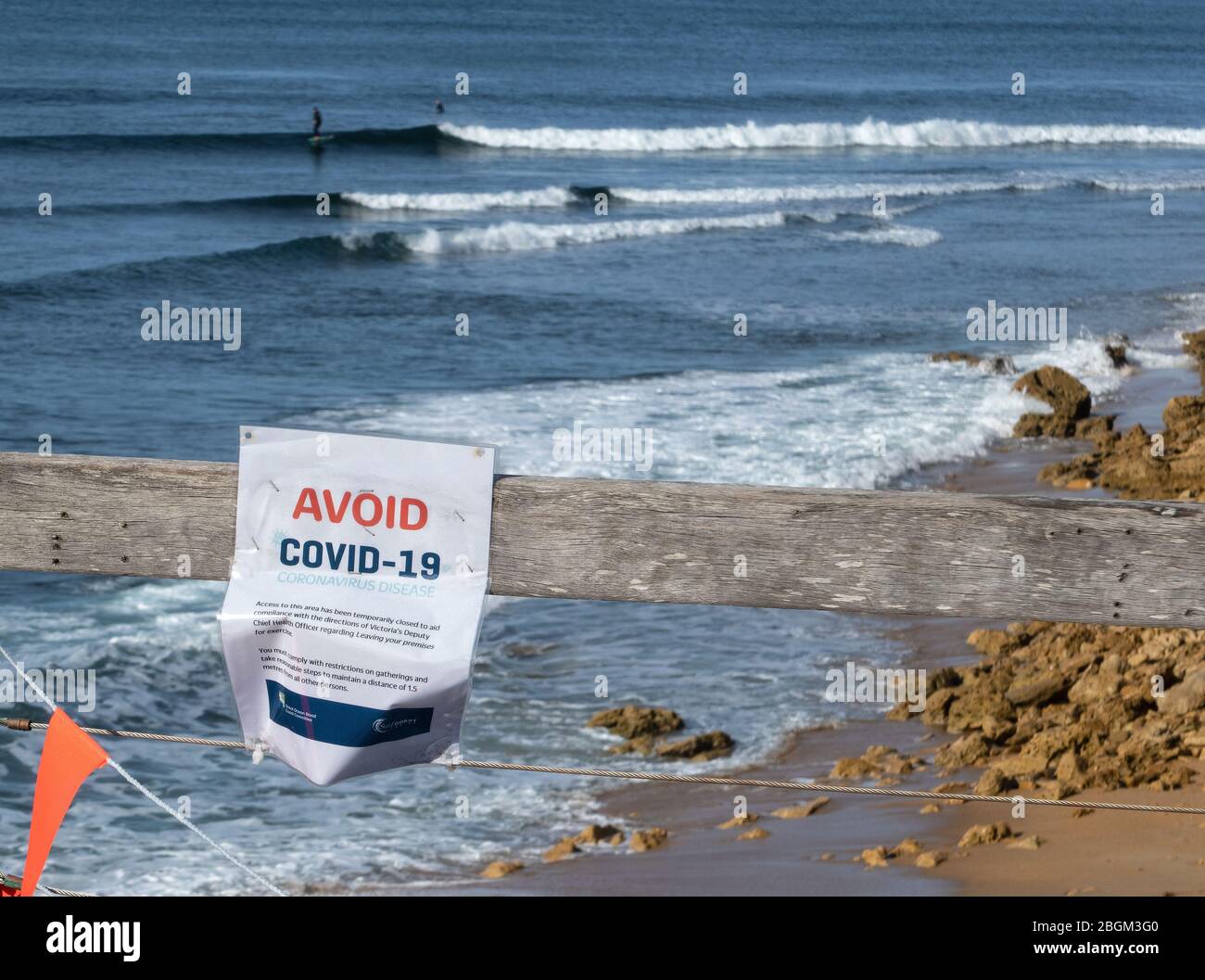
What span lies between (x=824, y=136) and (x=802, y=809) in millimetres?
43435

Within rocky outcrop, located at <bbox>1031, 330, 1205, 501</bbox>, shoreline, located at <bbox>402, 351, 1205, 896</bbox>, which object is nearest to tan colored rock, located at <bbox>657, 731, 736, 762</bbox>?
shoreline, located at <bbox>402, 351, 1205, 896</bbox>

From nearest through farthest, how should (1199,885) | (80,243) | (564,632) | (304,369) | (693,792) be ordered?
(1199,885) → (693,792) → (564,632) → (304,369) → (80,243)

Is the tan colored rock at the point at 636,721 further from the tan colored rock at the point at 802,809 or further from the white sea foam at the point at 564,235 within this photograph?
the white sea foam at the point at 564,235

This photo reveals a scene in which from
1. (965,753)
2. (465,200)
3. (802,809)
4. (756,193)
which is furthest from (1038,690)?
(756,193)

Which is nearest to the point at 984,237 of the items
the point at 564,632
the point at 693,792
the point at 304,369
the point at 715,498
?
the point at 304,369

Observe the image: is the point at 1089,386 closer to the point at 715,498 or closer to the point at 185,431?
the point at 185,431

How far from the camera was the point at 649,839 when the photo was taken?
6395 millimetres

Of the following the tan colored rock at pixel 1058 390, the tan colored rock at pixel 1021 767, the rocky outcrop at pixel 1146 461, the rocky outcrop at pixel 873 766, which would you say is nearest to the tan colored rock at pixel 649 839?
the rocky outcrop at pixel 873 766

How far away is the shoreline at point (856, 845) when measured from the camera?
5.36 metres

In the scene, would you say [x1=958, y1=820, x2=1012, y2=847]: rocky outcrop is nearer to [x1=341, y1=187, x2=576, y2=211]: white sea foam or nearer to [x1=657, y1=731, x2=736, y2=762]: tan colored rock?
[x1=657, y1=731, x2=736, y2=762]: tan colored rock

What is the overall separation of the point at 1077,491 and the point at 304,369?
9.72 meters

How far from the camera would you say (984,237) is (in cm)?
2942

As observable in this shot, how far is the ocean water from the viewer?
25.2 ft

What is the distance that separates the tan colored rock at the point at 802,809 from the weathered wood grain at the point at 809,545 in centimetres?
398
